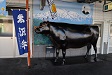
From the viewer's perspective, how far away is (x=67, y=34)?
6.38 m

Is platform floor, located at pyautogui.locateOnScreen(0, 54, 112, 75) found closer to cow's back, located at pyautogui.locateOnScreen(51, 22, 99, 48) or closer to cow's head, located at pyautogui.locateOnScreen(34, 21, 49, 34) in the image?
cow's back, located at pyautogui.locateOnScreen(51, 22, 99, 48)

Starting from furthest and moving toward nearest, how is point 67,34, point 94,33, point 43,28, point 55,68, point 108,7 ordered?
point 94,33 → point 108,7 → point 67,34 → point 43,28 → point 55,68

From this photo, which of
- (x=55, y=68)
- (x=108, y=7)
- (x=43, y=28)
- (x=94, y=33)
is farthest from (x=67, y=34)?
(x=108, y=7)

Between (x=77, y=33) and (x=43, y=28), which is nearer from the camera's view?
(x=43, y=28)

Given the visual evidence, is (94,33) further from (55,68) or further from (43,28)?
(55,68)

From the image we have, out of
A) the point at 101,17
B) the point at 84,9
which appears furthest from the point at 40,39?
the point at 101,17

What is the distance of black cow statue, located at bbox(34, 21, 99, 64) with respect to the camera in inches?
239

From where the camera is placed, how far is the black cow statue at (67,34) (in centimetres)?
608

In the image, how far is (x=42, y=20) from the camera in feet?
22.5

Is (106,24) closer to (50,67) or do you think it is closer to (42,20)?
(42,20)

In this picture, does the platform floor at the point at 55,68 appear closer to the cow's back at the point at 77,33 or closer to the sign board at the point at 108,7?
the cow's back at the point at 77,33

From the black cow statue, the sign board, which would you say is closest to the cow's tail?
the black cow statue

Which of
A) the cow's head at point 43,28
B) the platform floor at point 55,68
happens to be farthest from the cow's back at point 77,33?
the platform floor at point 55,68

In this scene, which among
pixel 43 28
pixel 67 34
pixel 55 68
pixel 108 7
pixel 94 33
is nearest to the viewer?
pixel 55 68
